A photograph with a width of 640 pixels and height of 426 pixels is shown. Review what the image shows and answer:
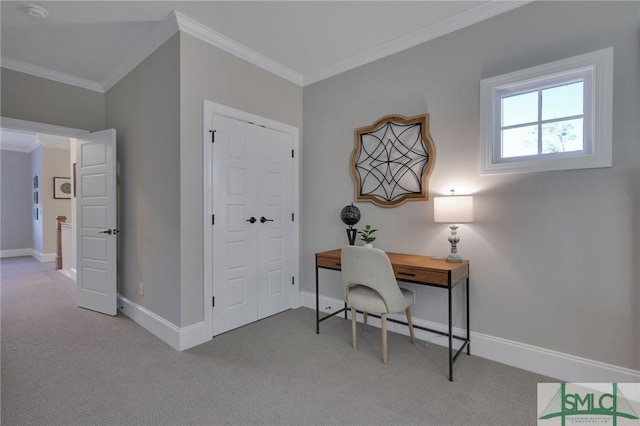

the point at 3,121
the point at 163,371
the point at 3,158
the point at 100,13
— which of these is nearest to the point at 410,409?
the point at 163,371

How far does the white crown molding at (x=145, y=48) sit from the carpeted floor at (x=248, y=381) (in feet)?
8.67

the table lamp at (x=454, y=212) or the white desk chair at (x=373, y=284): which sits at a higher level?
the table lamp at (x=454, y=212)

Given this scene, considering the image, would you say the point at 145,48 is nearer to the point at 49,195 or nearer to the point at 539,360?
the point at 539,360

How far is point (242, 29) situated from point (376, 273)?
2.33 metres

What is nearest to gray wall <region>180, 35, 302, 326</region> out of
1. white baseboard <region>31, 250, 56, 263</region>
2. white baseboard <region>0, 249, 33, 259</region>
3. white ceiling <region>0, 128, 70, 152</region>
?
white ceiling <region>0, 128, 70, 152</region>

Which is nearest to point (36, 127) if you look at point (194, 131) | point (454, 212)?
point (194, 131)

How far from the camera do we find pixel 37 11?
2328mm

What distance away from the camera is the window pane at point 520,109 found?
88.5 inches

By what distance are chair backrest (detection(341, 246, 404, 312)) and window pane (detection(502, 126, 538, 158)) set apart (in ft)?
4.20

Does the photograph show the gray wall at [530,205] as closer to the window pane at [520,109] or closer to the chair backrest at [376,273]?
the window pane at [520,109]

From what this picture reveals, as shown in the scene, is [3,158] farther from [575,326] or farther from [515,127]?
[575,326]

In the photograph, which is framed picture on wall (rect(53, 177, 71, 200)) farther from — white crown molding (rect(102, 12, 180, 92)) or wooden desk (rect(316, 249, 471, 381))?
wooden desk (rect(316, 249, 471, 381))

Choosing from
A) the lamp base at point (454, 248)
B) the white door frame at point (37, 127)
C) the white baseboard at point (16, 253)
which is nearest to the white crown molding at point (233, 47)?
the white door frame at point (37, 127)

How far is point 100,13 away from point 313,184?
92.8 inches
